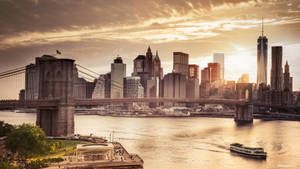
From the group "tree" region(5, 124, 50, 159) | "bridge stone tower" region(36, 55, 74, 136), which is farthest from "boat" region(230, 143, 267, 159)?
"tree" region(5, 124, 50, 159)

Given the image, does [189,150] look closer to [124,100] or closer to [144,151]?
[144,151]

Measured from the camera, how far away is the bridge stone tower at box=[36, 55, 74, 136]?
65188 mm

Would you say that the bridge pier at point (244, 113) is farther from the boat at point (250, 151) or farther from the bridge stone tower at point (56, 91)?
the bridge stone tower at point (56, 91)

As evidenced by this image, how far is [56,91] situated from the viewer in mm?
65812

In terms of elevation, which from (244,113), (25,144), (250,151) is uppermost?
(25,144)

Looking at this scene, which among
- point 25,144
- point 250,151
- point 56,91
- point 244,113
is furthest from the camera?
point 244,113

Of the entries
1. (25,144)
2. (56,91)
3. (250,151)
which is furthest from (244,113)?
(25,144)

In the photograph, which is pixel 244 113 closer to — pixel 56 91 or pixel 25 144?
pixel 56 91

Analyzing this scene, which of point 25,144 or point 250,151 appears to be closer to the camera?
point 25,144

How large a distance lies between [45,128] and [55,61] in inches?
518

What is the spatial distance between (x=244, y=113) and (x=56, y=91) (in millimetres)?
114079

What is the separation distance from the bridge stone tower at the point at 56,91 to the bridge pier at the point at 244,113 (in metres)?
107

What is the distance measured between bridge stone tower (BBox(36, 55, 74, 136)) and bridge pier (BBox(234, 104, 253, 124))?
10723 cm

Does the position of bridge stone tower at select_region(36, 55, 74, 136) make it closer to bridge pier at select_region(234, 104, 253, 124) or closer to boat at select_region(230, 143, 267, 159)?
boat at select_region(230, 143, 267, 159)
